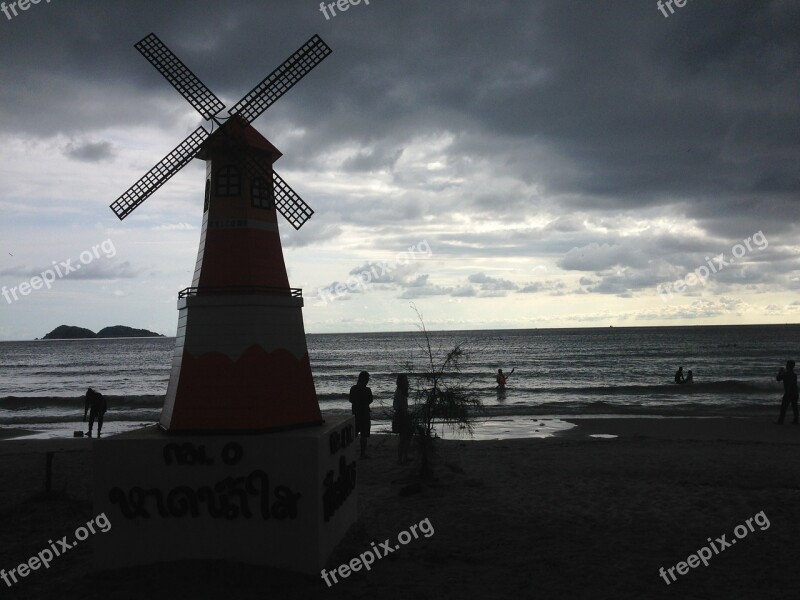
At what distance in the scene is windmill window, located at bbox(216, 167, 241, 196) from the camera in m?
8.08

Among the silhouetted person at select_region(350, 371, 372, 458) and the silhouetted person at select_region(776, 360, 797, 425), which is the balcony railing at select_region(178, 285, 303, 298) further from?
the silhouetted person at select_region(776, 360, 797, 425)

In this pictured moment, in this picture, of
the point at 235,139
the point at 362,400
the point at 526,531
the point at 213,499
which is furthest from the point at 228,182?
the point at 362,400

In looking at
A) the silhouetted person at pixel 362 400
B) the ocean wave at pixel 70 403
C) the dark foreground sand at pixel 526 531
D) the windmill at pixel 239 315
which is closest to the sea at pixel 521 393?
the ocean wave at pixel 70 403

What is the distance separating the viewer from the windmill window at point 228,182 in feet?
26.5

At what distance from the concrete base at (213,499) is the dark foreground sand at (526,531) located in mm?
240

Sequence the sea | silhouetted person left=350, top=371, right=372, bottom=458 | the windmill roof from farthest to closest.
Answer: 1. the sea
2. silhouetted person left=350, top=371, right=372, bottom=458
3. the windmill roof

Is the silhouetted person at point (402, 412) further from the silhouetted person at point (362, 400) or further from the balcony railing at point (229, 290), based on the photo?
the balcony railing at point (229, 290)

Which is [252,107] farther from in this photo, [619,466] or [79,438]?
[79,438]

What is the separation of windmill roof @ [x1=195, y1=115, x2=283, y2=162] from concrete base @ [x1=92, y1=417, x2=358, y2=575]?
376 cm

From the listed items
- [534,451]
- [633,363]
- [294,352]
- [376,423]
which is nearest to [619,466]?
[534,451]

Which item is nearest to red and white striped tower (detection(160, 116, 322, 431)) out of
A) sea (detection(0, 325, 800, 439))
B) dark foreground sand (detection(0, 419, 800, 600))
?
dark foreground sand (detection(0, 419, 800, 600))

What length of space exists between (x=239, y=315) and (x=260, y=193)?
1.72 m

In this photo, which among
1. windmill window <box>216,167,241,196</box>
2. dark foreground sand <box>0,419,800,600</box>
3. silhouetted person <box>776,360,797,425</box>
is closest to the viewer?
dark foreground sand <box>0,419,800,600</box>

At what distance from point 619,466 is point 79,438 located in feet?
58.7
